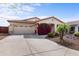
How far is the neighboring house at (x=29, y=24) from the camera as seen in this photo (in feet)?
9.39

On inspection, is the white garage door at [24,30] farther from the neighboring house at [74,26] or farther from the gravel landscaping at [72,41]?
the neighboring house at [74,26]

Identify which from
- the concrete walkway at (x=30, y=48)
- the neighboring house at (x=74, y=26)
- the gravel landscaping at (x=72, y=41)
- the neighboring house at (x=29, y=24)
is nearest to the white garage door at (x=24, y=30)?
the neighboring house at (x=29, y=24)

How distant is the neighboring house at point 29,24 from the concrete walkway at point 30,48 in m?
0.13

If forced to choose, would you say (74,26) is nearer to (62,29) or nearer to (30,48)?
(62,29)

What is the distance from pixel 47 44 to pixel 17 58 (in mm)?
504

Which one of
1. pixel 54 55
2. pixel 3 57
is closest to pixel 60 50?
pixel 54 55

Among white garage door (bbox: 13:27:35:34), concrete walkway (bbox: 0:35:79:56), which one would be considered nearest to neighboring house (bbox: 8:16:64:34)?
white garage door (bbox: 13:27:35:34)

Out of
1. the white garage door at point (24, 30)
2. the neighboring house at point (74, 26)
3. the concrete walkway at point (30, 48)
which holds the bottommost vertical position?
the concrete walkway at point (30, 48)

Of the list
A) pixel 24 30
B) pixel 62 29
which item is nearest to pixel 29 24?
pixel 24 30

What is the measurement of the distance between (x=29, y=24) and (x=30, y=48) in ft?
1.23

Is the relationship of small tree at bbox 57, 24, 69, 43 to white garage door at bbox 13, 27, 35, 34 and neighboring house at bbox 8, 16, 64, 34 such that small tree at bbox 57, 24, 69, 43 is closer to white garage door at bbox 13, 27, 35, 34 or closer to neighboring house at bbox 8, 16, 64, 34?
neighboring house at bbox 8, 16, 64, 34

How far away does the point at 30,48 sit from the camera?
283cm

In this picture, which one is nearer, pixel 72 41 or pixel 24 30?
pixel 72 41

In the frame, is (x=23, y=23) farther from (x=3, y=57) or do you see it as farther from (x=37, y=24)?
(x=3, y=57)
